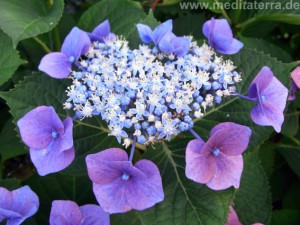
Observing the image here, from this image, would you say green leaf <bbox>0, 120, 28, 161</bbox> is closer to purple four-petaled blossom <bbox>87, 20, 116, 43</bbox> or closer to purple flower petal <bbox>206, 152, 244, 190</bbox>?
purple four-petaled blossom <bbox>87, 20, 116, 43</bbox>

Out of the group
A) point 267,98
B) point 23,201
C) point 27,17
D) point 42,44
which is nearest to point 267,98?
point 267,98

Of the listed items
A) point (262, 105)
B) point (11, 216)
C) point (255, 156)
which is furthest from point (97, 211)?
point (255, 156)

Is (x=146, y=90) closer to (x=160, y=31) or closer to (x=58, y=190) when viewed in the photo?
(x=160, y=31)

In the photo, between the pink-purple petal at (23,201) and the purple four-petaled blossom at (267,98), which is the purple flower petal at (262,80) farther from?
the pink-purple petal at (23,201)

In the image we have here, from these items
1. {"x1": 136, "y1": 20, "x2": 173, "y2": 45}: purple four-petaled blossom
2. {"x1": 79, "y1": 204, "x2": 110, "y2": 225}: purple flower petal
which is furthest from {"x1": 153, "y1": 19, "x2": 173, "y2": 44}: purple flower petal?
{"x1": 79, "y1": 204, "x2": 110, "y2": 225}: purple flower petal

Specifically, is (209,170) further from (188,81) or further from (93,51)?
(93,51)
